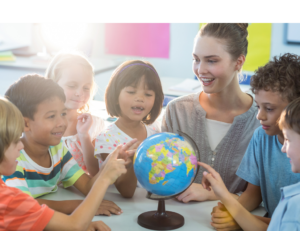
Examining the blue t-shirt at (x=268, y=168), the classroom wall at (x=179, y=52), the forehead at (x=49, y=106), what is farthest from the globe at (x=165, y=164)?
the classroom wall at (x=179, y=52)

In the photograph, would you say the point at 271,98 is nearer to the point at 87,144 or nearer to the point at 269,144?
the point at 269,144

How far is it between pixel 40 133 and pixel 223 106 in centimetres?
103

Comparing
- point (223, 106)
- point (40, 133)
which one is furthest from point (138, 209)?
point (223, 106)

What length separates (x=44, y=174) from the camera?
1.53 m

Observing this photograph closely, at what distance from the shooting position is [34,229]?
3.56 ft

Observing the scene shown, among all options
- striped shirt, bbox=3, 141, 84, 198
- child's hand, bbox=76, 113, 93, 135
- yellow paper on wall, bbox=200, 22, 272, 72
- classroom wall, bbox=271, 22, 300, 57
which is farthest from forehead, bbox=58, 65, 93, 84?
Result: classroom wall, bbox=271, 22, 300, 57

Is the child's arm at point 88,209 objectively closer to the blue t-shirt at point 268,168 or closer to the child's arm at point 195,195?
the child's arm at point 195,195

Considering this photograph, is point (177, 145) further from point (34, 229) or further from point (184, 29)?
point (184, 29)

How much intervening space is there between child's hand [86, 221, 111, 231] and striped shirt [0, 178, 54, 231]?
23 centimetres

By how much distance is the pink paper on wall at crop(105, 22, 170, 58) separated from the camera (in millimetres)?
4676

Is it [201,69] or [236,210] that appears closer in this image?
[236,210]
